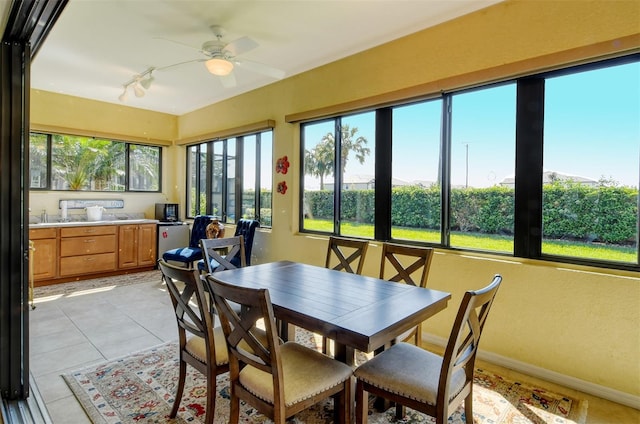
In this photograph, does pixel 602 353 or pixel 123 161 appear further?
pixel 123 161

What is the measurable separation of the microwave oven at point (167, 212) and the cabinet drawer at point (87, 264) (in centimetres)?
106

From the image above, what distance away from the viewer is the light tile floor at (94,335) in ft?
7.23

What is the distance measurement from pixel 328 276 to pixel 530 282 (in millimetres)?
1538

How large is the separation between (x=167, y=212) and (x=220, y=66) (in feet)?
13.0

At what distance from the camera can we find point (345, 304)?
192 centimetres

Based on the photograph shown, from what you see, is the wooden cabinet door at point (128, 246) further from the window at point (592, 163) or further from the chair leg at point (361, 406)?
the window at point (592, 163)

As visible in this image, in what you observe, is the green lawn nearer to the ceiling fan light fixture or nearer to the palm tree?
→ the palm tree

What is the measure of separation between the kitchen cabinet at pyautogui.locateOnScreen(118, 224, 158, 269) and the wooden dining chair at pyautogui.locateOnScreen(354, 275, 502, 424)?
5.11m

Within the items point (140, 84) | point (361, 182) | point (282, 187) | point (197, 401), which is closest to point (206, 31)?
point (140, 84)

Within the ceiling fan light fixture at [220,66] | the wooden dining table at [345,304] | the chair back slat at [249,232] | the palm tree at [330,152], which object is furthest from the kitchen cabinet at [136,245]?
the wooden dining table at [345,304]

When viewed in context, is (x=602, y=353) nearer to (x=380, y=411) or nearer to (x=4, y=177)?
(x=380, y=411)

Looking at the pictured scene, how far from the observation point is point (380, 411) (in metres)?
2.14

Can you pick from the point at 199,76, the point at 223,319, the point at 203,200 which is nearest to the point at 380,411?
the point at 223,319

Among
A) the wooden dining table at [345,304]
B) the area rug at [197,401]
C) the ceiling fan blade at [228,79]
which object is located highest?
the ceiling fan blade at [228,79]
